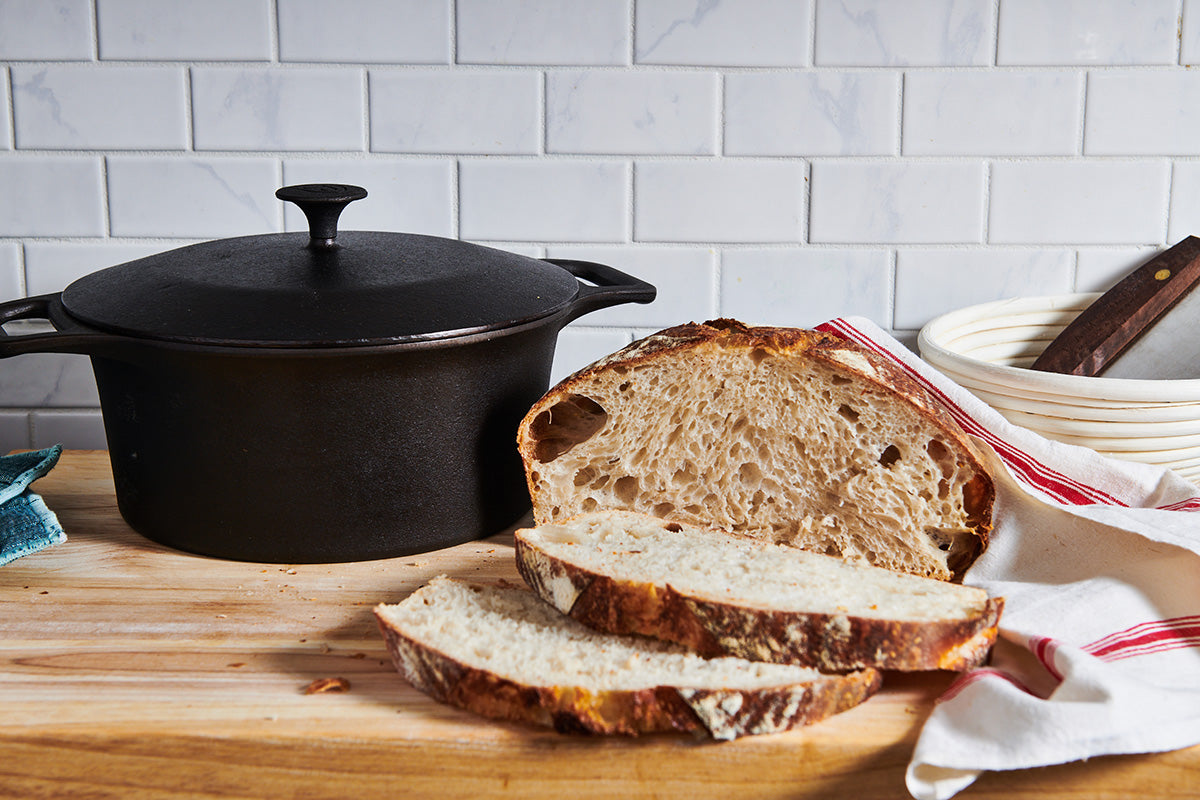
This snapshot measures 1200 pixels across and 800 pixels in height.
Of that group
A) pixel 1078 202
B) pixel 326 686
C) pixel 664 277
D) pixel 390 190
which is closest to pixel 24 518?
pixel 326 686

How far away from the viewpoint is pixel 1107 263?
6.39 feet

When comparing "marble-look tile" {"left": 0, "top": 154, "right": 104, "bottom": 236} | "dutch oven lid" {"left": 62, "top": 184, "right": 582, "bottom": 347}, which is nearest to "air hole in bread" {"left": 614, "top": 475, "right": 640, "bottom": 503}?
"dutch oven lid" {"left": 62, "top": 184, "right": 582, "bottom": 347}

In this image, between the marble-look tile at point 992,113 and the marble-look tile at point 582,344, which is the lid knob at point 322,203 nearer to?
the marble-look tile at point 582,344

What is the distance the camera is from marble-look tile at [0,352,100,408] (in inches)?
79.0

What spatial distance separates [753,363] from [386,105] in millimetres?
930

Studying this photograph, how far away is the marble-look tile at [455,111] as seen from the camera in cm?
187

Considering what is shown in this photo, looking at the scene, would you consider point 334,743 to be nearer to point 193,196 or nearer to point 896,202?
point 193,196

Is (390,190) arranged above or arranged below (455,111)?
below

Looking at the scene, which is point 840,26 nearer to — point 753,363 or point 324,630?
point 753,363

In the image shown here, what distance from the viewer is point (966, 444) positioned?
131 centimetres

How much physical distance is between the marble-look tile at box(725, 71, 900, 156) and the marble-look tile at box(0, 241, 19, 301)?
4.42ft

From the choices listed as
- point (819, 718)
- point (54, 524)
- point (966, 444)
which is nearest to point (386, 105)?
point (54, 524)

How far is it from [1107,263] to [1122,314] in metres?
0.33

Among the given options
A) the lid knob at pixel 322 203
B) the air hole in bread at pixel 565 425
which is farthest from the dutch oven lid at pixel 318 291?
the air hole in bread at pixel 565 425
